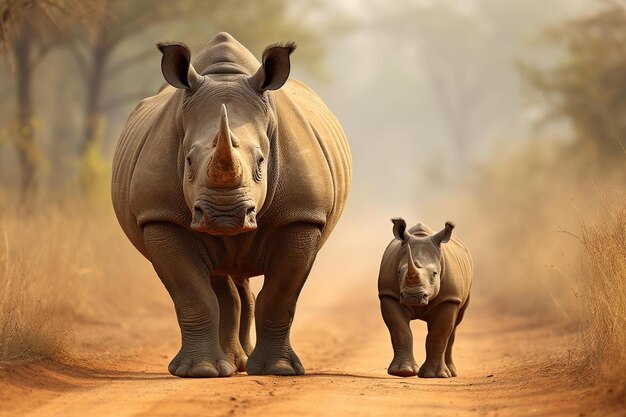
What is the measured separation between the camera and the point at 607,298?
789 cm

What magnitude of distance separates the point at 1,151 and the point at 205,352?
31389mm

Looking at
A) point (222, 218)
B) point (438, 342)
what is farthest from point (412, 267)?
point (222, 218)

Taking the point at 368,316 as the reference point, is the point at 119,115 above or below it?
above

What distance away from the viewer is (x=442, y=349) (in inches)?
368

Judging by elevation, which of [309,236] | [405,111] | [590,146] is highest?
[405,111]

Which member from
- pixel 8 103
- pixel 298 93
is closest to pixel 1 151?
pixel 8 103

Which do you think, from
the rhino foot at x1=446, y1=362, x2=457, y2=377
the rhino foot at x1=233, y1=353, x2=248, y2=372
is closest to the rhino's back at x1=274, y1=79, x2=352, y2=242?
the rhino foot at x1=233, y1=353, x2=248, y2=372

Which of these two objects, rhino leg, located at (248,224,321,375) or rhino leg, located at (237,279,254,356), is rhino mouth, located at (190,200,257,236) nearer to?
rhino leg, located at (248,224,321,375)

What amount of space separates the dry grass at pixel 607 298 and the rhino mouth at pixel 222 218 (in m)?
2.11

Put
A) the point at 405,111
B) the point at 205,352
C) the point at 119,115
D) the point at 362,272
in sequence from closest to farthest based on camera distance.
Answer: the point at 205,352 → the point at 362,272 → the point at 119,115 → the point at 405,111

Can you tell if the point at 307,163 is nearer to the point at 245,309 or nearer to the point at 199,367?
the point at 199,367

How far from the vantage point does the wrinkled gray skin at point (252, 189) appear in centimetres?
811

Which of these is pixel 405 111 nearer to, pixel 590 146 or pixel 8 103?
pixel 8 103

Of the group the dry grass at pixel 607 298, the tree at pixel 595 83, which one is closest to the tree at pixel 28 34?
the dry grass at pixel 607 298
